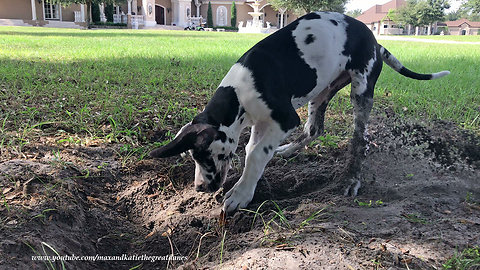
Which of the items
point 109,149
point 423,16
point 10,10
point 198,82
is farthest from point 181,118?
point 423,16

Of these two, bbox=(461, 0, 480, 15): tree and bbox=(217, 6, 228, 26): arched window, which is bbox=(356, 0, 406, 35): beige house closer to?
bbox=(461, 0, 480, 15): tree

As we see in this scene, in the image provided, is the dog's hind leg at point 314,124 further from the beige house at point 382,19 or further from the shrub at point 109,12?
the beige house at point 382,19

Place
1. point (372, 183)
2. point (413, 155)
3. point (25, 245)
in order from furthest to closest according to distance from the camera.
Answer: point (413, 155), point (372, 183), point (25, 245)

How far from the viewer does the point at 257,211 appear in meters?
2.33

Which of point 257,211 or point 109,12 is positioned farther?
point 109,12

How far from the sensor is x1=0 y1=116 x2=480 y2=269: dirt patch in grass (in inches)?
76.9

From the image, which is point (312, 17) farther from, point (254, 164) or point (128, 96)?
point (128, 96)

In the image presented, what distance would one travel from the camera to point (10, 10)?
36.2m

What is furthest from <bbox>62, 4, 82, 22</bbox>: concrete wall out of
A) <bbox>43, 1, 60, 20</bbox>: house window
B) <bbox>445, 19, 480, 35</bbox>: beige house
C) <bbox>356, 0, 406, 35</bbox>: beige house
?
<bbox>445, 19, 480, 35</bbox>: beige house

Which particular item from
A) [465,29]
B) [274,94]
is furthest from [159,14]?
[465,29]

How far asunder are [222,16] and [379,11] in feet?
151

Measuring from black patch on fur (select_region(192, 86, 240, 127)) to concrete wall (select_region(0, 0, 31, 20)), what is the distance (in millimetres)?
42024

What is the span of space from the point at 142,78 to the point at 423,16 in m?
63.6

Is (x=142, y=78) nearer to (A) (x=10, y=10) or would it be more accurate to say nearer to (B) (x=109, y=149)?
(B) (x=109, y=149)
